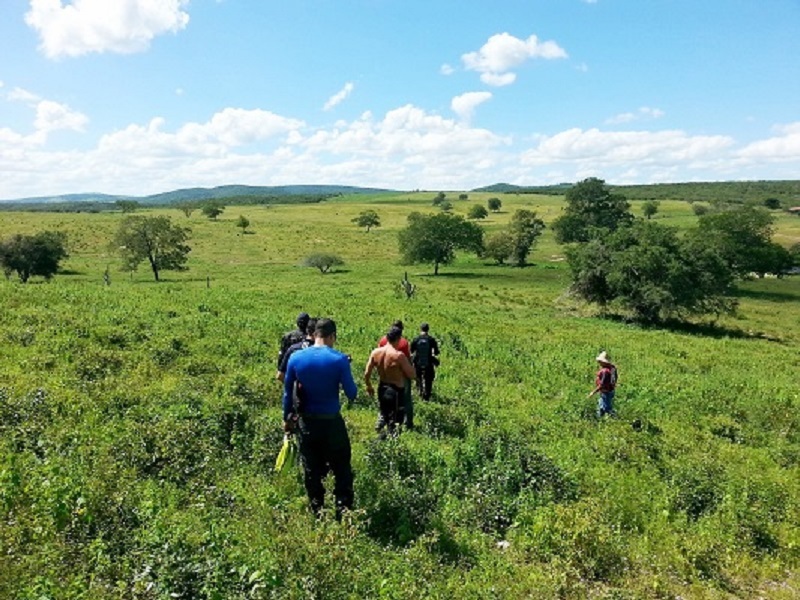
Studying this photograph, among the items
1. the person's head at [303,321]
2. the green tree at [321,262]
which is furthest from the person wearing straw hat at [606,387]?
the green tree at [321,262]

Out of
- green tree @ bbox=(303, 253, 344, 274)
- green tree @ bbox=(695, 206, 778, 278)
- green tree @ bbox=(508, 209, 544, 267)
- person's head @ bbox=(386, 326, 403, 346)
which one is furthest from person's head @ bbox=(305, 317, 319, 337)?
green tree @ bbox=(508, 209, 544, 267)

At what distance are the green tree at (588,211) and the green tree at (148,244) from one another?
59.9m

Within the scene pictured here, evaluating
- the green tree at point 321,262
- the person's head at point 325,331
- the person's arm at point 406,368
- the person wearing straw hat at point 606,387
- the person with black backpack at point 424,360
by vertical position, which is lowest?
the green tree at point 321,262

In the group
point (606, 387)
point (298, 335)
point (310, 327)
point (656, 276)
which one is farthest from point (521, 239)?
point (310, 327)

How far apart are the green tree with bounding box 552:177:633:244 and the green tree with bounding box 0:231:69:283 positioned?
71.3 m

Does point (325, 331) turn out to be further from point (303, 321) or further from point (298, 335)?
point (298, 335)

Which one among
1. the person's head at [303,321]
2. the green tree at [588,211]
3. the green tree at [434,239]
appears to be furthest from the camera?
the green tree at [588,211]

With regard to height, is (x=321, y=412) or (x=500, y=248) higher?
(x=321, y=412)

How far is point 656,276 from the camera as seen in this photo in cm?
4269

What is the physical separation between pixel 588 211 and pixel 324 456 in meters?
103

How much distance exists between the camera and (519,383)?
1800 cm

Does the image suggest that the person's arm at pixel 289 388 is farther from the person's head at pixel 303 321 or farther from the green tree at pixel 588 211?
the green tree at pixel 588 211

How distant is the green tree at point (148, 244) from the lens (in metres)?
62.4

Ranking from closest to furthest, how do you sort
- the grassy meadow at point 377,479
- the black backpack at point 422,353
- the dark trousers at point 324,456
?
the grassy meadow at point 377,479, the dark trousers at point 324,456, the black backpack at point 422,353
